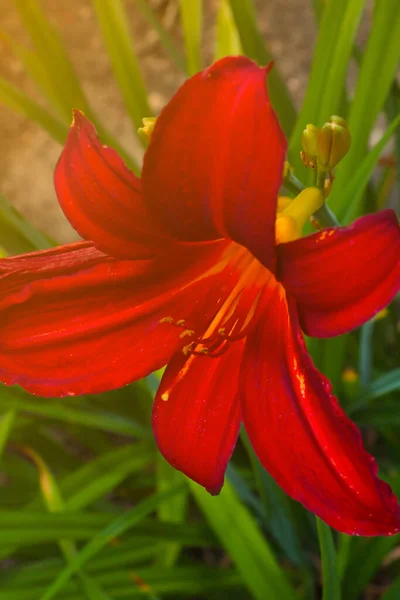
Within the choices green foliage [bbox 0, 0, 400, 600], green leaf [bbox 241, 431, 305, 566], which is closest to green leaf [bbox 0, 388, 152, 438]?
green foliage [bbox 0, 0, 400, 600]

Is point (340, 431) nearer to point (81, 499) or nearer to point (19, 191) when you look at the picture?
point (81, 499)

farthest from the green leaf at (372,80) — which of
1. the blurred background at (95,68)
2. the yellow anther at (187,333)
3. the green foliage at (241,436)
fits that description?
the blurred background at (95,68)

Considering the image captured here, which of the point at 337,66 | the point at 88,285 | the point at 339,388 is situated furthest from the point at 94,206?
the point at 339,388

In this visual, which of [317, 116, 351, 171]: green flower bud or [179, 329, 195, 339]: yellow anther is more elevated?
[317, 116, 351, 171]: green flower bud

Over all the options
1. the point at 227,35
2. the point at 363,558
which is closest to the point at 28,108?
the point at 227,35

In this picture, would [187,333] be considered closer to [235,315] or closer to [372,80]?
[235,315]

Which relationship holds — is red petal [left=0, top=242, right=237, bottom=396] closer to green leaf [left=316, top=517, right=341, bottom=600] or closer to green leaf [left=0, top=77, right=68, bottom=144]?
green leaf [left=316, top=517, right=341, bottom=600]

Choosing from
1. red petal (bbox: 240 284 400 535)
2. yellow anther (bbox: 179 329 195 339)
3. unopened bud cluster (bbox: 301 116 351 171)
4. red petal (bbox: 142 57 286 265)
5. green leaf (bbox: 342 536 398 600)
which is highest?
red petal (bbox: 142 57 286 265)

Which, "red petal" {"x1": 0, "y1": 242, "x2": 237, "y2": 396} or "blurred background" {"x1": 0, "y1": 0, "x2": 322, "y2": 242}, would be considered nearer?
"red petal" {"x1": 0, "y1": 242, "x2": 237, "y2": 396}
